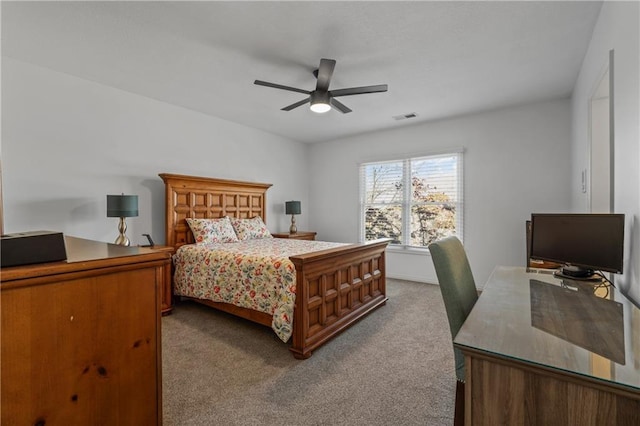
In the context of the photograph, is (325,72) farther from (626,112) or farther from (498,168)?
(498,168)

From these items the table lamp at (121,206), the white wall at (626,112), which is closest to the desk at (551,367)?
the white wall at (626,112)

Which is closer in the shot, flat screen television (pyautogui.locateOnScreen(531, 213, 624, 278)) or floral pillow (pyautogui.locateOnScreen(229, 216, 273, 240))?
flat screen television (pyautogui.locateOnScreen(531, 213, 624, 278))

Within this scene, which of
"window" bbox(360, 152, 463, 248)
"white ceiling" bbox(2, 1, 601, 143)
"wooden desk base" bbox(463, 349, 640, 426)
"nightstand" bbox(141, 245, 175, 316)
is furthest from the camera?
"window" bbox(360, 152, 463, 248)

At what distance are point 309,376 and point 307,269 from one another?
2.55ft

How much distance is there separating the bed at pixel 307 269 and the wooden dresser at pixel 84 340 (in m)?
1.38

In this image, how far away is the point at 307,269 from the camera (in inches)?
94.3

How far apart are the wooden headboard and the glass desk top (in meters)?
3.53

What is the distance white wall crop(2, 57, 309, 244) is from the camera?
9.16 feet

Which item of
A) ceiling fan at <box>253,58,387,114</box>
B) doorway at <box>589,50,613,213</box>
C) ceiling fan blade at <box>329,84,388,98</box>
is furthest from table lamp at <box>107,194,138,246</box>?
doorway at <box>589,50,613,213</box>

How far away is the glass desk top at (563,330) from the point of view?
2.58ft

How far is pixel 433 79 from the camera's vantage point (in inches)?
123

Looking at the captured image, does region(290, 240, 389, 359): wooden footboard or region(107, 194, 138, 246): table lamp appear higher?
region(107, 194, 138, 246): table lamp

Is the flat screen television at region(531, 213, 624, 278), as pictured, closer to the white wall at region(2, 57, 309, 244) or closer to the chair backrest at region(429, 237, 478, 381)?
the chair backrest at region(429, 237, 478, 381)

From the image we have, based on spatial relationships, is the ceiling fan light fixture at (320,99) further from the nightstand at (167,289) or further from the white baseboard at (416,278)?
the white baseboard at (416,278)
